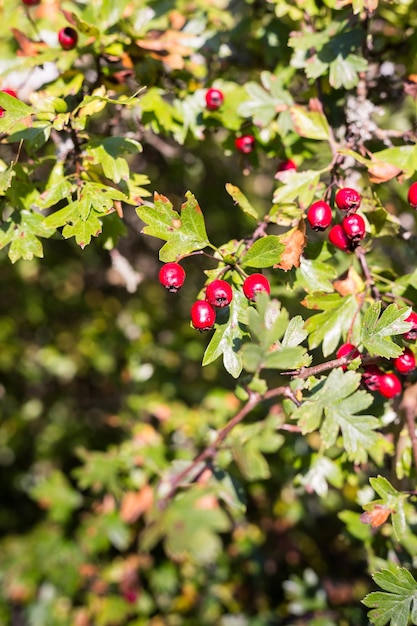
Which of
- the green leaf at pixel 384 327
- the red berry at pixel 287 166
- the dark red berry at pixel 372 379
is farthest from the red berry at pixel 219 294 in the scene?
the red berry at pixel 287 166

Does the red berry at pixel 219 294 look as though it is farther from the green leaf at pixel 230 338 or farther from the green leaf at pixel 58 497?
the green leaf at pixel 58 497

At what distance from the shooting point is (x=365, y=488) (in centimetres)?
200

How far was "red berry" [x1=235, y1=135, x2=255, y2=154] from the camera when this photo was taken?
1845 mm

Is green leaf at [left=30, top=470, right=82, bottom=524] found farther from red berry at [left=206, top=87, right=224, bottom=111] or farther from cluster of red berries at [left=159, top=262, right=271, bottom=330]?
red berry at [left=206, top=87, right=224, bottom=111]

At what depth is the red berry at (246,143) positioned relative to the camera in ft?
6.05

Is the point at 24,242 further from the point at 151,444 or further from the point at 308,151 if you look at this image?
the point at 151,444

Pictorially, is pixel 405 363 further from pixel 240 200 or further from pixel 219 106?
pixel 219 106

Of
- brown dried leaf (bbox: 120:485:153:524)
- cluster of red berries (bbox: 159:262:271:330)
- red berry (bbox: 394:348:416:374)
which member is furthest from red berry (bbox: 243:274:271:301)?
brown dried leaf (bbox: 120:485:153:524)

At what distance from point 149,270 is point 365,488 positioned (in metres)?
2.03

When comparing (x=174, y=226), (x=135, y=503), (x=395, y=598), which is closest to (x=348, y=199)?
(x=174, y=226)

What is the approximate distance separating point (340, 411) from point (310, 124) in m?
0.85

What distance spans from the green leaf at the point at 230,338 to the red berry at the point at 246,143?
656mm

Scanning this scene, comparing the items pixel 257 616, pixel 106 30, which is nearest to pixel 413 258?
pixel 106 30

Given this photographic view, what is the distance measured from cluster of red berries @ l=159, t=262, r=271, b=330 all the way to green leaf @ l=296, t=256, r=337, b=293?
0.24 meters
